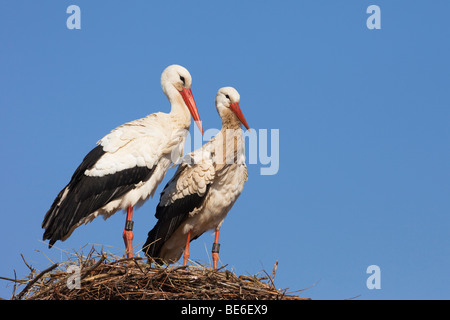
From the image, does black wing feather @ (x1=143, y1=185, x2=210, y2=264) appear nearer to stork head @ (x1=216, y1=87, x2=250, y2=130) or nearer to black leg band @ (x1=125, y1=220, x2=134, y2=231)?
black leg band @ (x1=125, y1=220, x2=134, y2=231)

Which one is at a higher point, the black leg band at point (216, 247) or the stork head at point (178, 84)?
the stork head at point (178, 84)

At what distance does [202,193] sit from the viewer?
7871mm

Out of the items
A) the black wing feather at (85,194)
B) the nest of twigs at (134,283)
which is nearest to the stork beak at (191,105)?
the black wing feather at (85,194)

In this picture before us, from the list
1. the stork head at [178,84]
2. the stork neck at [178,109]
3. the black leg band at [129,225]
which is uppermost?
the stork head at [178,84]

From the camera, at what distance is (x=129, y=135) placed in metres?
7.52

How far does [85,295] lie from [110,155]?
204 cm

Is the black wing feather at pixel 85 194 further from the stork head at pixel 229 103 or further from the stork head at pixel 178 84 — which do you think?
the stork head at pixel 229 103

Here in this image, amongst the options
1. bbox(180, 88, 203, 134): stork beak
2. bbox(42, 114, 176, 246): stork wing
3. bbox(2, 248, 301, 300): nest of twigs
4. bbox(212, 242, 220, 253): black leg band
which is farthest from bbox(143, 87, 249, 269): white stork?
bbox(2, 248, 301, 300): nest of twigs

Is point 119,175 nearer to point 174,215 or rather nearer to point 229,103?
point 174,215

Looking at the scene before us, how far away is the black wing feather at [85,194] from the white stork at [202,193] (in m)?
0.58

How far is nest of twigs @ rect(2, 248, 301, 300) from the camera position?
5.77m

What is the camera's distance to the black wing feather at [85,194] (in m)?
7.22
